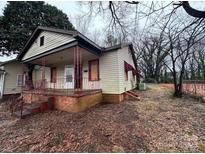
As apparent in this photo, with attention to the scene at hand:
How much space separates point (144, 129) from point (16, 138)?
4349 mm

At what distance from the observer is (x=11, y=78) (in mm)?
13570

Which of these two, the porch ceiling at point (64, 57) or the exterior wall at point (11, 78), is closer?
the porch ceiling at point (64, 57)

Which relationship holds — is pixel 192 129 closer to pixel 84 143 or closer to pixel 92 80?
pixel 84 143

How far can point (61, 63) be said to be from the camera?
38.5ft

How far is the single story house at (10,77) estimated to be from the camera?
1297cm

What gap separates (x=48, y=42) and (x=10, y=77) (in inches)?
312

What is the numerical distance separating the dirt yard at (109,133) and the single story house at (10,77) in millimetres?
9611

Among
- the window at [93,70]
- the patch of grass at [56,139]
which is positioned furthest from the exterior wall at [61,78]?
the patch of grass at [56,139]

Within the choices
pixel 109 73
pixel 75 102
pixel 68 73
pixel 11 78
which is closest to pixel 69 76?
pixel 68 73

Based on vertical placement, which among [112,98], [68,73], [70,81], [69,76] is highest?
[68,73]

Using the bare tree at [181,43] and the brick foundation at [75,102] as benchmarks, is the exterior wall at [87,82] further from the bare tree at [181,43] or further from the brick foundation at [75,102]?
the bare tree at [181,43]

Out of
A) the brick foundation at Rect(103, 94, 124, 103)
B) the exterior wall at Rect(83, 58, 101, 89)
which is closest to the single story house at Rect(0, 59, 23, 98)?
the exterior wall at Rect(83, 58, 101, 89)

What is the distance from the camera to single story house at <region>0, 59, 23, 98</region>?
13.0 metres

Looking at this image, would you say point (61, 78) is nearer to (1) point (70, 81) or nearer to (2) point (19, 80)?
(1) point (70, 81)
